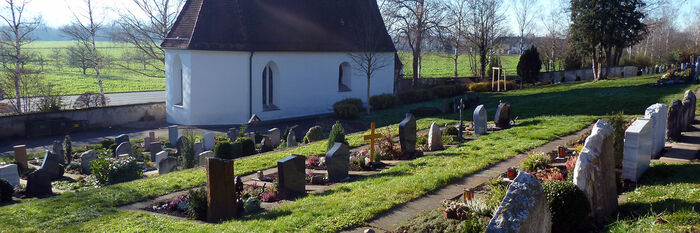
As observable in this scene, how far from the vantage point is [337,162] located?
1068 centimetres

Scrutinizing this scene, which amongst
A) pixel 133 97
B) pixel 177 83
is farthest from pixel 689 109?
pixel 133 97

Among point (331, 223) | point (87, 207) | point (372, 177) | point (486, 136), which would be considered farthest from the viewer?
point (486, 136)

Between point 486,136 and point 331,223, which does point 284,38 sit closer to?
point 486,136

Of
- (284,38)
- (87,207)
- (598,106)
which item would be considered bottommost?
(87,207)

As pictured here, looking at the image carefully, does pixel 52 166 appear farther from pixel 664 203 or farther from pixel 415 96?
pixel 415 96

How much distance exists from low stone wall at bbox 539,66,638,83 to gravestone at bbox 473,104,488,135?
25.8 metres

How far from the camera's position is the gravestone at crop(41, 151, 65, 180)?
44.1 ft

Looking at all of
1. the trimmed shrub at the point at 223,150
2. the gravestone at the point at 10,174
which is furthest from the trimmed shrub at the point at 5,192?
the trimmed shrub at the point at 223,150

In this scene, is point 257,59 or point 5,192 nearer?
point 5,192

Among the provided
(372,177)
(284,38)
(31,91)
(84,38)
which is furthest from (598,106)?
(84,38)

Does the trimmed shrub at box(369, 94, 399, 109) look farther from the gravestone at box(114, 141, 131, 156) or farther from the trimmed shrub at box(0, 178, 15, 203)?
the trimmed shrub at box(0, 178, 15, 203)

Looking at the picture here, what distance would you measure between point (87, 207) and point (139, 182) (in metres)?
2.11

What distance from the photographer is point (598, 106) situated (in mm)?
19875

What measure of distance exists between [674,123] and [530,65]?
87.9 feet
